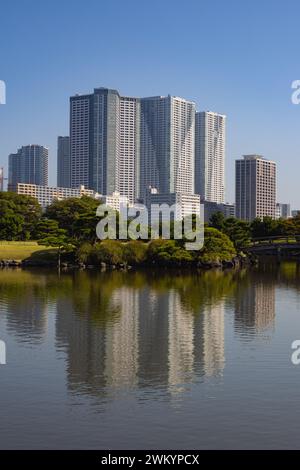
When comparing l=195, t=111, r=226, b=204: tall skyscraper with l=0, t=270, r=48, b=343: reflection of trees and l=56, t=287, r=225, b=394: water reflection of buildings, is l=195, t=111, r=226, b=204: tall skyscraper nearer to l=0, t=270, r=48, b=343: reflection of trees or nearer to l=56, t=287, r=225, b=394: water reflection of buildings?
l=0, t=270, r=48, b=343: reflection of trees

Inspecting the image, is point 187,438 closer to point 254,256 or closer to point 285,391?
point 285,391

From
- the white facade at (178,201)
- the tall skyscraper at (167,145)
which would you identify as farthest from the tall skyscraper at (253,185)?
the tall skyscraper at (167,145)

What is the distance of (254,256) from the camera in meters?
58.1

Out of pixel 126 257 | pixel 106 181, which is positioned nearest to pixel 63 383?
pixel 126 257

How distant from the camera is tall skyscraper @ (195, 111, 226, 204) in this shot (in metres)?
175

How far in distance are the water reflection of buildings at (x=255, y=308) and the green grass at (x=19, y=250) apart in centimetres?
2086

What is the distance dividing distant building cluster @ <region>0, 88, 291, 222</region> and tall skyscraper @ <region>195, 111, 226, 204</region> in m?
0.26

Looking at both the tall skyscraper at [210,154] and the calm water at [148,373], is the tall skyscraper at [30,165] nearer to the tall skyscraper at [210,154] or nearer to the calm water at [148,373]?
the tall skyscraper at [210,154]

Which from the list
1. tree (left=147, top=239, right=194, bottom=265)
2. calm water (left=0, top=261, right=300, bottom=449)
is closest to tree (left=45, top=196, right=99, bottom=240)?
tree (left=147, top=239, right=194, bottom=265)

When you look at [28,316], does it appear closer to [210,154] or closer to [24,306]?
[24,306]

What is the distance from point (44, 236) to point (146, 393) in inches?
1579

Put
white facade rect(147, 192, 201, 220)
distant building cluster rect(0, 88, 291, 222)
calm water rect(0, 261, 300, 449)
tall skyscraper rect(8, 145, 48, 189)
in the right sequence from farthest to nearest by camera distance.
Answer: tall skyscraper rect(8, 145, 48, 189) → distant building cluster rect(0, 88, 291, 222) → white facade rect(147, 192, 201, 220) → calm water rect(0, 261, 300, 449)

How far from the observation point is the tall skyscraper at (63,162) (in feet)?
615

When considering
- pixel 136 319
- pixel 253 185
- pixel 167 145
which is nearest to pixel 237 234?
pixel 136 319
